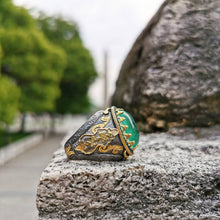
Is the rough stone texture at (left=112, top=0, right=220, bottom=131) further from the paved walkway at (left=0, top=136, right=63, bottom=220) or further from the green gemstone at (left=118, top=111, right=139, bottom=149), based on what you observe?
the paved walkway at (left=0, top=136, right=63, bottom=220)

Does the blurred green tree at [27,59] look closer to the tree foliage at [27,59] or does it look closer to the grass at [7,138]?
the tree foliage at [27,59]

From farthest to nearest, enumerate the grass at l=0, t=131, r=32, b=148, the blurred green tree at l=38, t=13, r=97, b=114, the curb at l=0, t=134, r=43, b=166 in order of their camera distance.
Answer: the blurred green tree at l=38, t=13, r=97, b=114 < the grass at l=0, t=131, r=32, b=148 < the curb at l=0, t=134, r=43, b=166

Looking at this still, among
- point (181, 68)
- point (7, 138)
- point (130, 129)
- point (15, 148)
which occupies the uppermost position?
point (181, 68)

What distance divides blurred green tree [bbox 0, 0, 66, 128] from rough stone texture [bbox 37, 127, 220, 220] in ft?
28.4

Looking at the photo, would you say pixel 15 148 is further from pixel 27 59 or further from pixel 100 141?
pixel 100 141

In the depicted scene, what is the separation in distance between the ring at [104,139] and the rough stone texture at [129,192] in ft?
0.35

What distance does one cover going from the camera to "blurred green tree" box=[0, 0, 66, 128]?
10781mm

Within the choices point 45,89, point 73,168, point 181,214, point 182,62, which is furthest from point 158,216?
point 45,89

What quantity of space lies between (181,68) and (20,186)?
491 centimetres

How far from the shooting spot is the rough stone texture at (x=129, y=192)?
187cm

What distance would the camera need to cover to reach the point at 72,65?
17938mm

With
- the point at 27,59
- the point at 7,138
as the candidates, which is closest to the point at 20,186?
the point at 7,138

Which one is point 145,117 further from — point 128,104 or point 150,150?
point 150,150

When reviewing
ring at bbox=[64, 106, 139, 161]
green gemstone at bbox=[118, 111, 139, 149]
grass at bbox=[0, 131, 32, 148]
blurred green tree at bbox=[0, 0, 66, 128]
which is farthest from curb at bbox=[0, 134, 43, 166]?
green gemstone at bbox=[118, 111, 139, 149]
